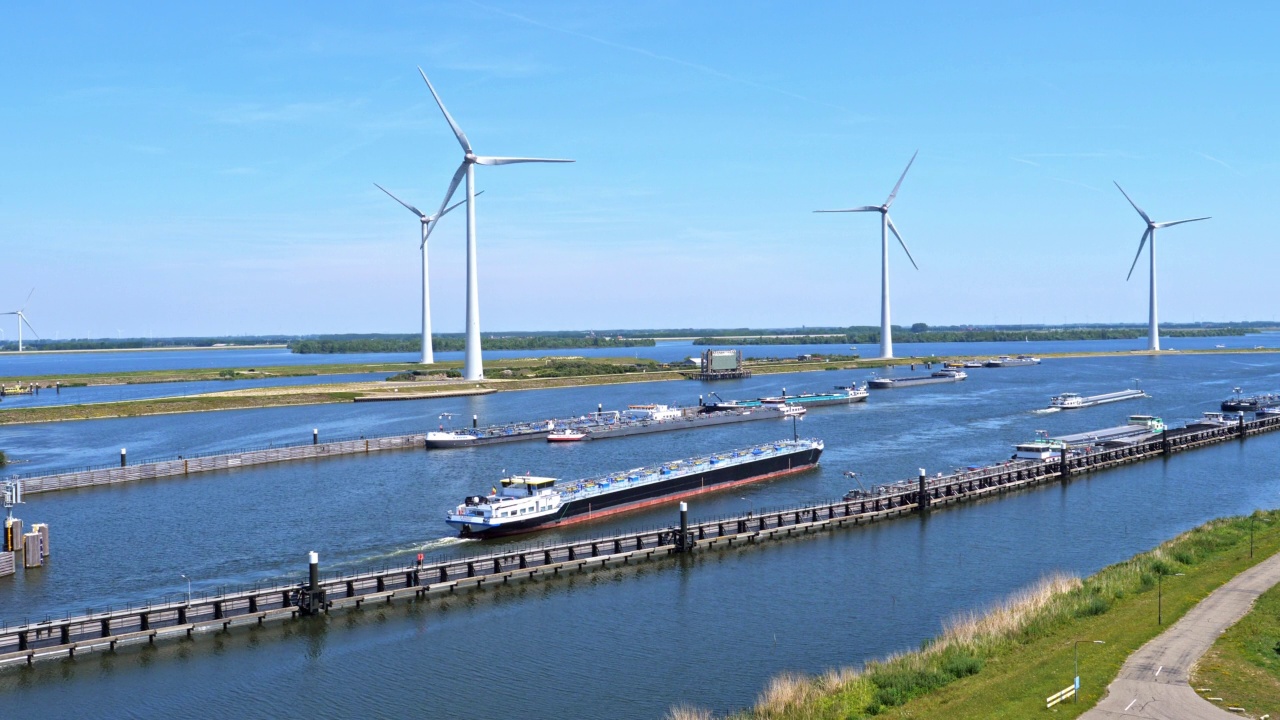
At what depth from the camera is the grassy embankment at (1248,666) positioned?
2436 cm

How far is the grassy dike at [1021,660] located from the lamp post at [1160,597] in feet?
0.62

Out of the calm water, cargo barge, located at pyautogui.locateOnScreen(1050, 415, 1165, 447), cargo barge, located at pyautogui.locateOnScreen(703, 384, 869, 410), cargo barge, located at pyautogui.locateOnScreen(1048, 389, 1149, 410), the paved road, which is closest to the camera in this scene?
the paved road

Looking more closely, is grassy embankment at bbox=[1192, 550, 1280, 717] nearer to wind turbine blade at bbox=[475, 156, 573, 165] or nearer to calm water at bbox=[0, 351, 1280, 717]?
calm water at bbox=[0, 351, 1280, 717]

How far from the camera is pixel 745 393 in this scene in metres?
162

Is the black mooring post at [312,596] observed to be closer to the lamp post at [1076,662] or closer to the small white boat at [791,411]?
the lamp post at [1076,662]

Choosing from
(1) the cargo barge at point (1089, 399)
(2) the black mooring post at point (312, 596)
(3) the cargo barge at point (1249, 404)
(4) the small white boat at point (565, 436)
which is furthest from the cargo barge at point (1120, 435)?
(2) the black mooring post at point (312, 596)

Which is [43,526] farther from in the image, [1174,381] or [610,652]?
[1174,381]

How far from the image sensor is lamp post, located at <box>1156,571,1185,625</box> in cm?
3123

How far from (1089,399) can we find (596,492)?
97673 millimetres

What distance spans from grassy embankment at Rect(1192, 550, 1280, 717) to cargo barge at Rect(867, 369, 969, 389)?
144 meters

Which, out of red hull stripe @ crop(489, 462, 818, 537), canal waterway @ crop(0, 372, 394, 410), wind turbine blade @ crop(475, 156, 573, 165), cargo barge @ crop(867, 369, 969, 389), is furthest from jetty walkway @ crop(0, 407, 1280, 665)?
canal waterway @ crop(0, 372, 394, 410)

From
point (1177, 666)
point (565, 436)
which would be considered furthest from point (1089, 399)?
point (1177, 666)

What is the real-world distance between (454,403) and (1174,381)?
12615 centimetres

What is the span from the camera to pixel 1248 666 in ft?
86.9
